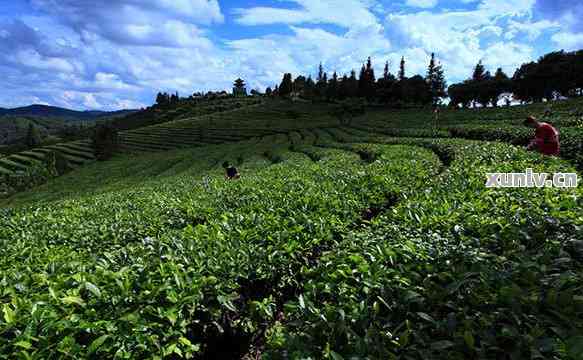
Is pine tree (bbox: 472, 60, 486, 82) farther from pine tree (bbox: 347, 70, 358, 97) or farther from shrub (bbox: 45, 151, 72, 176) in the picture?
shrub (bbox: 45, 151, 72, 176)

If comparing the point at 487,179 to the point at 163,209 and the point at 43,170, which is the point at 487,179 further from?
the point at 43,170

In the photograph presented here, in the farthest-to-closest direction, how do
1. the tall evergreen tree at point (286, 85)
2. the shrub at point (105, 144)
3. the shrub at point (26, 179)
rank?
the tall evergreen tree at point (286, 85)
the shrub at point (105, 144)
the shrub at point (26, 179)

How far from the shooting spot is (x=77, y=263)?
16.1 ft

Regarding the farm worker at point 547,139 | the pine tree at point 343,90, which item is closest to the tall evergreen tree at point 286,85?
the pine tree at point 343,90

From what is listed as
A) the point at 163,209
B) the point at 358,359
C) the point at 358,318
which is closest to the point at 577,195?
the point at 358,318

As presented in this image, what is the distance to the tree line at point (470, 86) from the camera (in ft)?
251

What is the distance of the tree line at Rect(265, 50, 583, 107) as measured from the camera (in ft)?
251

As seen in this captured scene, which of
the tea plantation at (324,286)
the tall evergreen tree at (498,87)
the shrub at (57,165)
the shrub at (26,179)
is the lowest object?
the shrub at (26,179)

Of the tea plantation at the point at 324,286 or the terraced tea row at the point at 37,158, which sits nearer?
the tea plantation at the point at 324,286

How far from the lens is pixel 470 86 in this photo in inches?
3637

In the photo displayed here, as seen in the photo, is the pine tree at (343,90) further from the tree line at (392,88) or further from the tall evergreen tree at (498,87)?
the tall evergreen tree at (498,87)

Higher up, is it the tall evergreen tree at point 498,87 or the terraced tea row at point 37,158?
the tall evergreen tree at point 498,87

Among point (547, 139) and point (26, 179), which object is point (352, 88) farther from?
point (547, 139)

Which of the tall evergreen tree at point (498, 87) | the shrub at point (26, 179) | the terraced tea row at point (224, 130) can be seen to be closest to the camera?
the shrub at point (26, 179)
